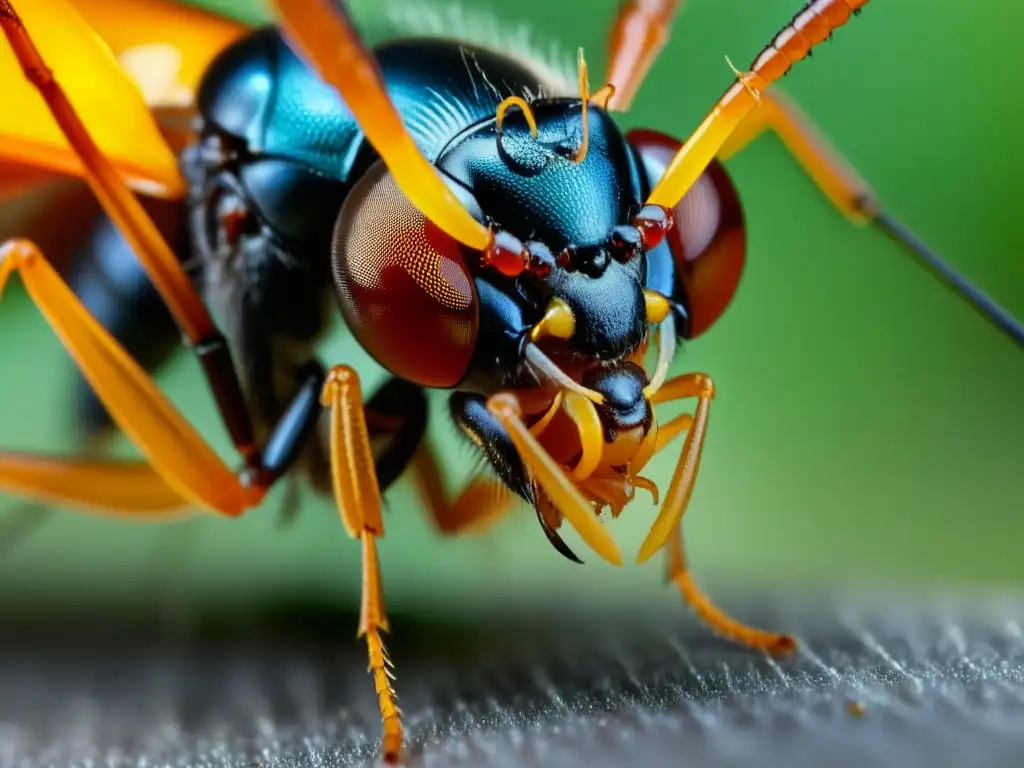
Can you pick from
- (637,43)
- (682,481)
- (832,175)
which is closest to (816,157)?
(832,175)

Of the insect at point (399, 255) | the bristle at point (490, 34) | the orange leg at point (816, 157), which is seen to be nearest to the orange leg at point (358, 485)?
the insect at point (399, 255)

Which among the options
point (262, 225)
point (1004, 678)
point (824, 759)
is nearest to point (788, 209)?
point (262, 225)

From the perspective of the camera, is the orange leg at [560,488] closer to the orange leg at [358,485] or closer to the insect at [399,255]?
the insect at [399,255]

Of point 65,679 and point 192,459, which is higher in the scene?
point 192,459

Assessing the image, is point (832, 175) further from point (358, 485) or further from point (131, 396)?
point (131, 396)

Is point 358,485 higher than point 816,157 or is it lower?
lower

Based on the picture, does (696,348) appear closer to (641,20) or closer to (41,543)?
(641,20)
